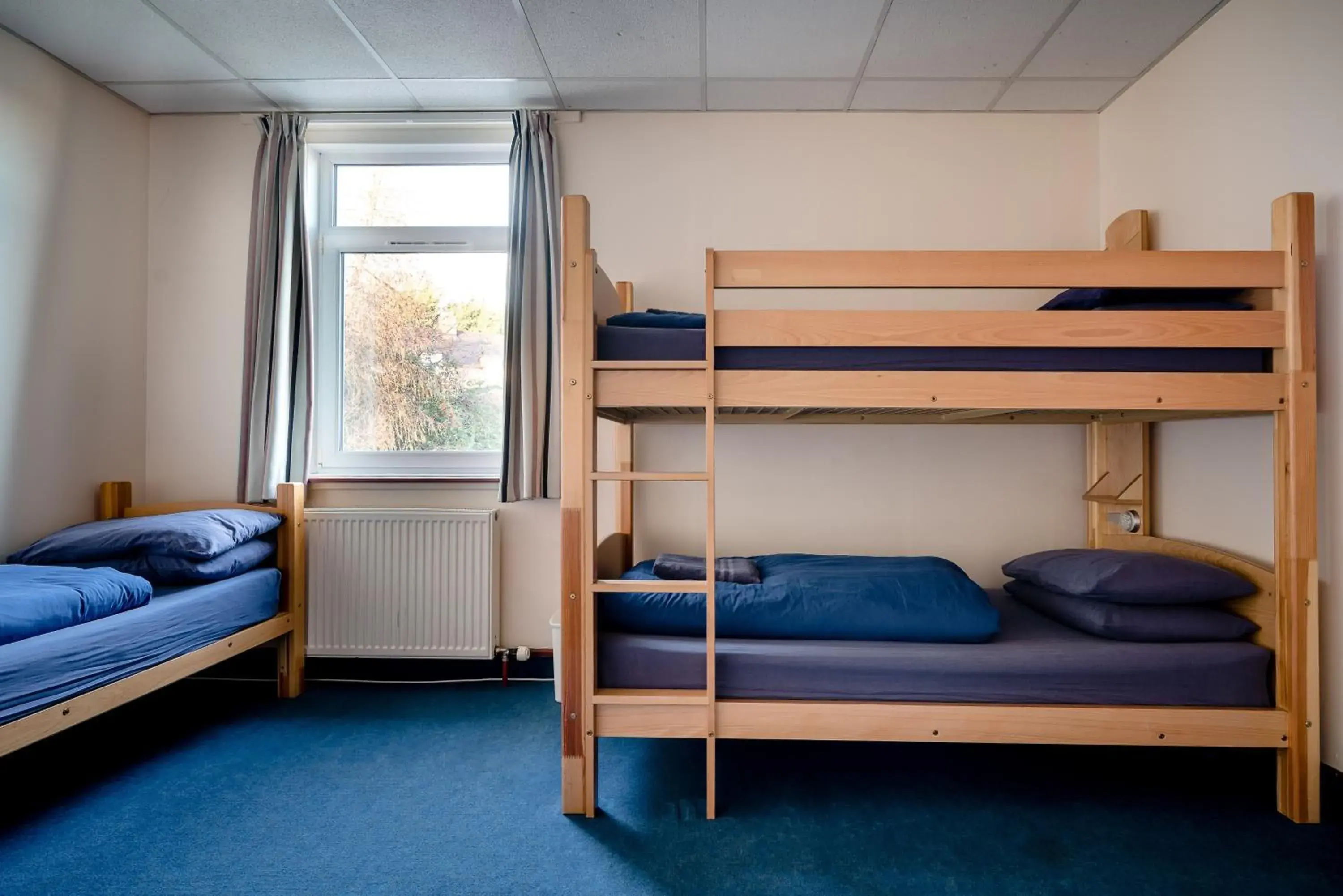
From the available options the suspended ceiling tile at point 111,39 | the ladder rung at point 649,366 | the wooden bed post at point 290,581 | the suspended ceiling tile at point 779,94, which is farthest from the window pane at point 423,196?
the ladder rung at point 649,366

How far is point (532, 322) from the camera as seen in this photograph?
2734mm

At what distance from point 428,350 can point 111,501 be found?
1.32 m

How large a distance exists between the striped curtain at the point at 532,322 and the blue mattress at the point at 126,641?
0.96 metres

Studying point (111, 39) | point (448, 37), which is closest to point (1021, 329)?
point (448, 37)

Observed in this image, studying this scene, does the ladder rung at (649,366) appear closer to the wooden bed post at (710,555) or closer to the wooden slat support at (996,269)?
the wooden bed post at (710,555)

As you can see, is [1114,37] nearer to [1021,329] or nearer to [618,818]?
[1021,329]

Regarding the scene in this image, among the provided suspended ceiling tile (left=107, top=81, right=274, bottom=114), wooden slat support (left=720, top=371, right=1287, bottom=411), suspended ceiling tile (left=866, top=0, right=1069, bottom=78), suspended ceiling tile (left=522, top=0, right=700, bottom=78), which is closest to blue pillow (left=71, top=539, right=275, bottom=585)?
wooden slat support (left=720, top=371, right=1287, bottom=411)

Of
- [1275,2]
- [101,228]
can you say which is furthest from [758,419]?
[101,228]

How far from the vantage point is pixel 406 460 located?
116 inches

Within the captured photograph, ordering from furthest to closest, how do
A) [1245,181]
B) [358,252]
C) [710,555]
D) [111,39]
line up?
[358,252] < [111,39] < [1245,181] < [710,555]

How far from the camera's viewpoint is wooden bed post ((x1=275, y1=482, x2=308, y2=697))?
265cm

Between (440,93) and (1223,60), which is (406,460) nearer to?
(440,93)

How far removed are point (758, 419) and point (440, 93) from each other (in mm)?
1784

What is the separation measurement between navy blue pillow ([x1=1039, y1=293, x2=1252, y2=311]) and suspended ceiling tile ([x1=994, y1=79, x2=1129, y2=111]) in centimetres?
112
